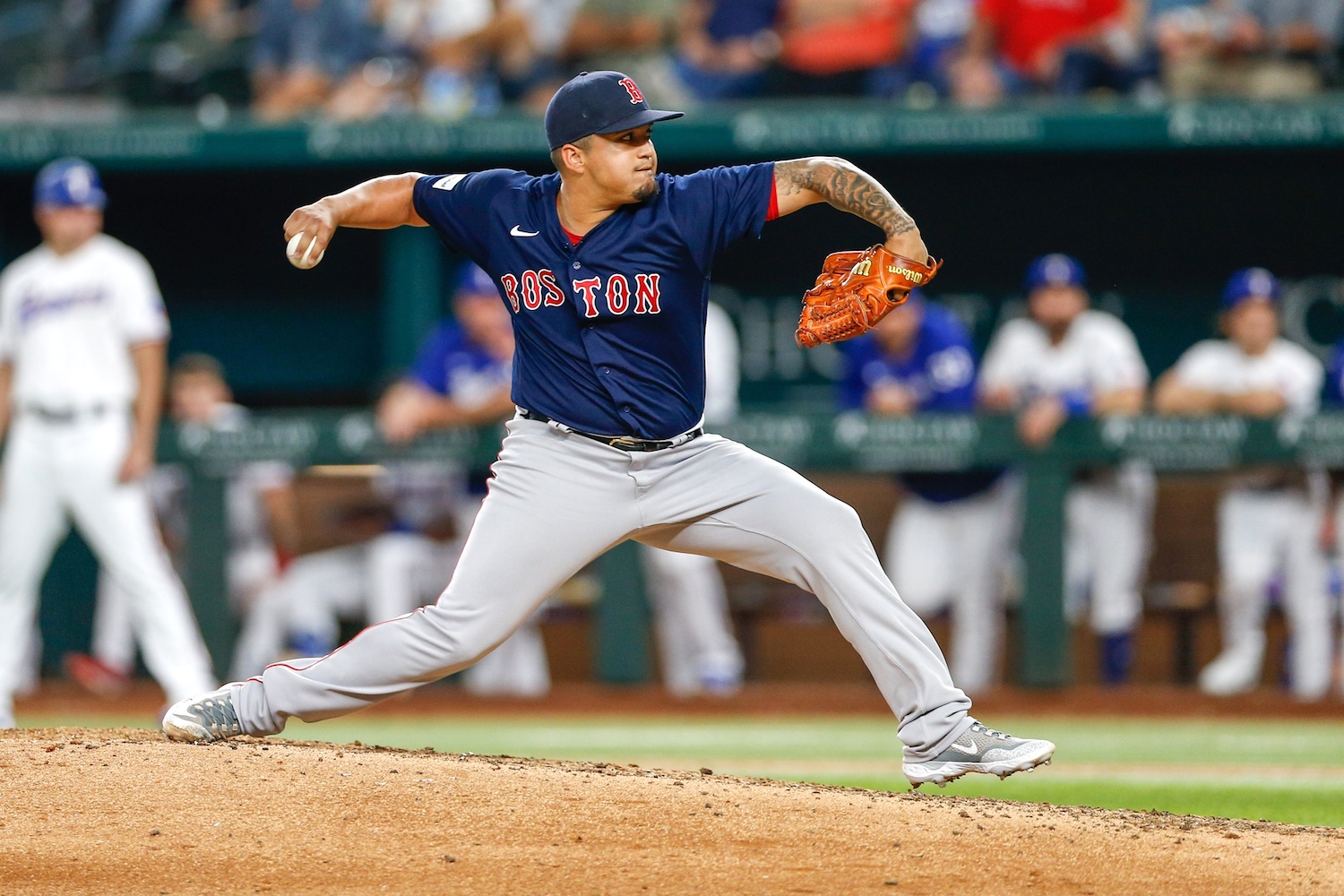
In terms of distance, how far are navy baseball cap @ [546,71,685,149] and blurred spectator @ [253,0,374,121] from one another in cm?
657

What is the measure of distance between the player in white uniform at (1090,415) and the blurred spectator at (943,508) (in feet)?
0.97

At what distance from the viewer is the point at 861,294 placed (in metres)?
3.67

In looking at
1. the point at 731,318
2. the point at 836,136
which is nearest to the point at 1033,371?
the point at 836,136

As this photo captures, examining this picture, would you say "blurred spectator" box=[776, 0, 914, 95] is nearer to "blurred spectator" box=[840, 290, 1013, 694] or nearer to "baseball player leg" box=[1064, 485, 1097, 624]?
"blurred spectator" box=[840, 290, 1013, 694]

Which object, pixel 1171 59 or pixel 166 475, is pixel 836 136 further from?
pixel 166 475

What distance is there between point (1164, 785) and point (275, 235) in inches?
294

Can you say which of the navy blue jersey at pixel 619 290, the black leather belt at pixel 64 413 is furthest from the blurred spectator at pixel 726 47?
the navy blue jersey at pixel 619 290

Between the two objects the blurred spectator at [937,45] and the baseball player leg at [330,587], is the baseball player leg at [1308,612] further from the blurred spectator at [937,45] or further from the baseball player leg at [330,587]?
the baseball player leg at [330,587]

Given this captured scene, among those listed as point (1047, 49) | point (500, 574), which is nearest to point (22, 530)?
point (500, 574)

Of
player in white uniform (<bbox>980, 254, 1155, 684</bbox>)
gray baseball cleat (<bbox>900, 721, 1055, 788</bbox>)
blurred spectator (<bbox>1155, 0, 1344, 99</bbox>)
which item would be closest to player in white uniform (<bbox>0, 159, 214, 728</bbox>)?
gray baseball cleat (<bbox>900, 721, 1055, 788</bbox>)

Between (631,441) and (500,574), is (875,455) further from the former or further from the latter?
(500,574)

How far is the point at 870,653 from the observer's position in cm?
384

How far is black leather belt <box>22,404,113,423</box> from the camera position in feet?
20.3

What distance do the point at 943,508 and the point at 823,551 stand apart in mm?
4387
